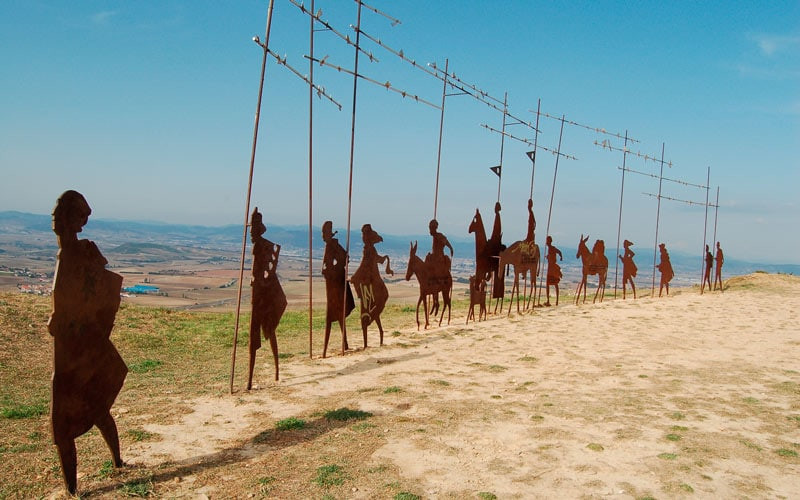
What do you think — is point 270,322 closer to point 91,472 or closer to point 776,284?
point 91,472

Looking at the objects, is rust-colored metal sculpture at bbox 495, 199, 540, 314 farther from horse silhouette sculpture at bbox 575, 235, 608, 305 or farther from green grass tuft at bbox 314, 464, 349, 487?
green grass tuft at bbox 314, 464, 349, 487

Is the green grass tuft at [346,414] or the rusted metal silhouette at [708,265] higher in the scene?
the rusted metal silhouette at [708,265]

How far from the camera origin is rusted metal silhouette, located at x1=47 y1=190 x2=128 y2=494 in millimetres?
5059

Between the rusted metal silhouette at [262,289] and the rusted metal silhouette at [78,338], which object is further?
the rusted metal silhouette at [262,289]

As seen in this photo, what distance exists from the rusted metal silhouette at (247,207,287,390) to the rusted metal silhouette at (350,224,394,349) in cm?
305

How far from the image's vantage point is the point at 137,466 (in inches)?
225

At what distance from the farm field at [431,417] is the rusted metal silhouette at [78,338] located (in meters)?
0.57

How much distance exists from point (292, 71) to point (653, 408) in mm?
8085

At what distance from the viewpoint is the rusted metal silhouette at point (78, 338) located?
16.6 ft

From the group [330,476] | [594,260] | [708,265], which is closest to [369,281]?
[330,476]

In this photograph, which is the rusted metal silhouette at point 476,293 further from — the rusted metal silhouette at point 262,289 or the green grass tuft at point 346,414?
the green grass tuft at point 346,414

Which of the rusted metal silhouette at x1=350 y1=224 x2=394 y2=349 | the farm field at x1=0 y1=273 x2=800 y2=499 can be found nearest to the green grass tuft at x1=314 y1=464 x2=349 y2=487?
the farm field at x1=0 y1=273 x2=800 y2=499

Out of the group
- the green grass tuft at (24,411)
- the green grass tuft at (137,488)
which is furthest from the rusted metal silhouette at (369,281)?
the green grass tuft at (137,488)

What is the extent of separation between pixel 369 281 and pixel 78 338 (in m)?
7.25
